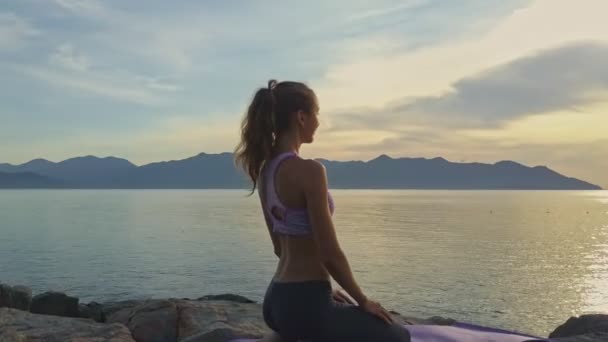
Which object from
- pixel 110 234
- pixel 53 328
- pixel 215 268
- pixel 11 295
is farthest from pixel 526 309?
pixel 110 234

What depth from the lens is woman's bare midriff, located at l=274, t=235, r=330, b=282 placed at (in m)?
5.05

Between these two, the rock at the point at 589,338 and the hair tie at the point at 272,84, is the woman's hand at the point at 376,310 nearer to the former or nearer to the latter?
the hair tie at the point at 272,84

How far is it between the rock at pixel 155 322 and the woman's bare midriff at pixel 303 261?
8602 millimetres

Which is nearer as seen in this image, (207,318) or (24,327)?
(24,327)

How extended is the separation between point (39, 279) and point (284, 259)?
36102mm

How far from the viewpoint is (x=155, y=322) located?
13258 millimetres

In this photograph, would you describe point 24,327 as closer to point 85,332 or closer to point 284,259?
point 85,332

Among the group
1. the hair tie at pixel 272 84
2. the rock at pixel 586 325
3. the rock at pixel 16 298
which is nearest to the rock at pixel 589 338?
the rock at pixel 586 325

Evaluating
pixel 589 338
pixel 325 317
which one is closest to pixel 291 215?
pixel 325 317

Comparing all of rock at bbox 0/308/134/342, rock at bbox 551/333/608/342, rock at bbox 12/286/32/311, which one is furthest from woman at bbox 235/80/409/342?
rock at bbox 12/286/32/311

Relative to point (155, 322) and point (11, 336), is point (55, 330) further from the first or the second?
point (155, 322)

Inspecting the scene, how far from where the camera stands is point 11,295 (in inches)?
900

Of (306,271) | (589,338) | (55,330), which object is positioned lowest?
(55,330)

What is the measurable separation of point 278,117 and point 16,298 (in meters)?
21.4
